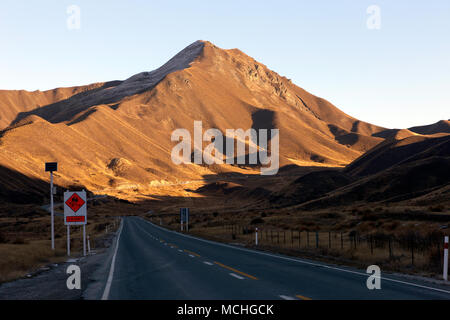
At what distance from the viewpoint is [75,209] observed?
25438 mm

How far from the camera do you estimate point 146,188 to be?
530 ft

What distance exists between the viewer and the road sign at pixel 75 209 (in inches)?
992

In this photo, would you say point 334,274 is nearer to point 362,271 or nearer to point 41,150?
point 362,271

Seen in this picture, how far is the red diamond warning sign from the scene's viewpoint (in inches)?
1003

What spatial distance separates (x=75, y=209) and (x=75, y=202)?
38 cm

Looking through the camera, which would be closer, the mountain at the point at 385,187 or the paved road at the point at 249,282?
the paved road at the point at 249,282

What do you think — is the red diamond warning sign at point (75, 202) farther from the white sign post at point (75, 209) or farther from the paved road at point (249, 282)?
the paved road at point (249, 282)
